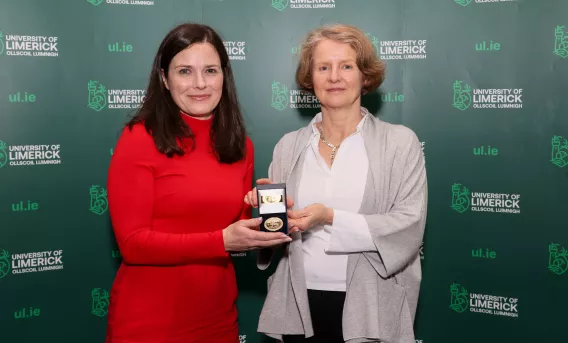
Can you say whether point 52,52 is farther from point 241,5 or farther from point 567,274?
point 567,274

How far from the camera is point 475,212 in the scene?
10.3 feet

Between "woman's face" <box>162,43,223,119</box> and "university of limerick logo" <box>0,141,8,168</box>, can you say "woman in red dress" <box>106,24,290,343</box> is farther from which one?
"university of limerick logo" <box>0,141,8,168</box>

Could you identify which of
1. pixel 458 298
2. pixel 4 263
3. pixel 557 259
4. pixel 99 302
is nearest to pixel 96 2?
pixel 4 263

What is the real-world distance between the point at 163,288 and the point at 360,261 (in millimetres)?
700

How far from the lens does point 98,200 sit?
3.22 m

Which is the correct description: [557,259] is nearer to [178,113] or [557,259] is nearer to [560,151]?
[560,151]

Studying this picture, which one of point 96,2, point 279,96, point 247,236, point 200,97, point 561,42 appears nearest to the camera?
point 247,236

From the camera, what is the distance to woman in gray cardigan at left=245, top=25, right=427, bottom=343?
5.65 feet

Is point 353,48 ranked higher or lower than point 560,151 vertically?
higher

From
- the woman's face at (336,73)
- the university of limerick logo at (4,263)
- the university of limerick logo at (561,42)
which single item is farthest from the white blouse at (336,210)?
the university of limerick logo at (4,263)

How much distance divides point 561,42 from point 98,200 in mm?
3030

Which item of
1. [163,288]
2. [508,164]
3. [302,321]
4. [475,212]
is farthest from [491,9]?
[163,288]

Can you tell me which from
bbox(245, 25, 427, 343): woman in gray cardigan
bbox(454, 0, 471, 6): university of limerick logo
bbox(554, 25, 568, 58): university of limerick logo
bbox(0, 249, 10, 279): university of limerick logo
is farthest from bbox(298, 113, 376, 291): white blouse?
bbox(0, 249, 10, 279): university of limerick logo

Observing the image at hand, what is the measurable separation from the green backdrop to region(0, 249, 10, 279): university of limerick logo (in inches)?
0.5
